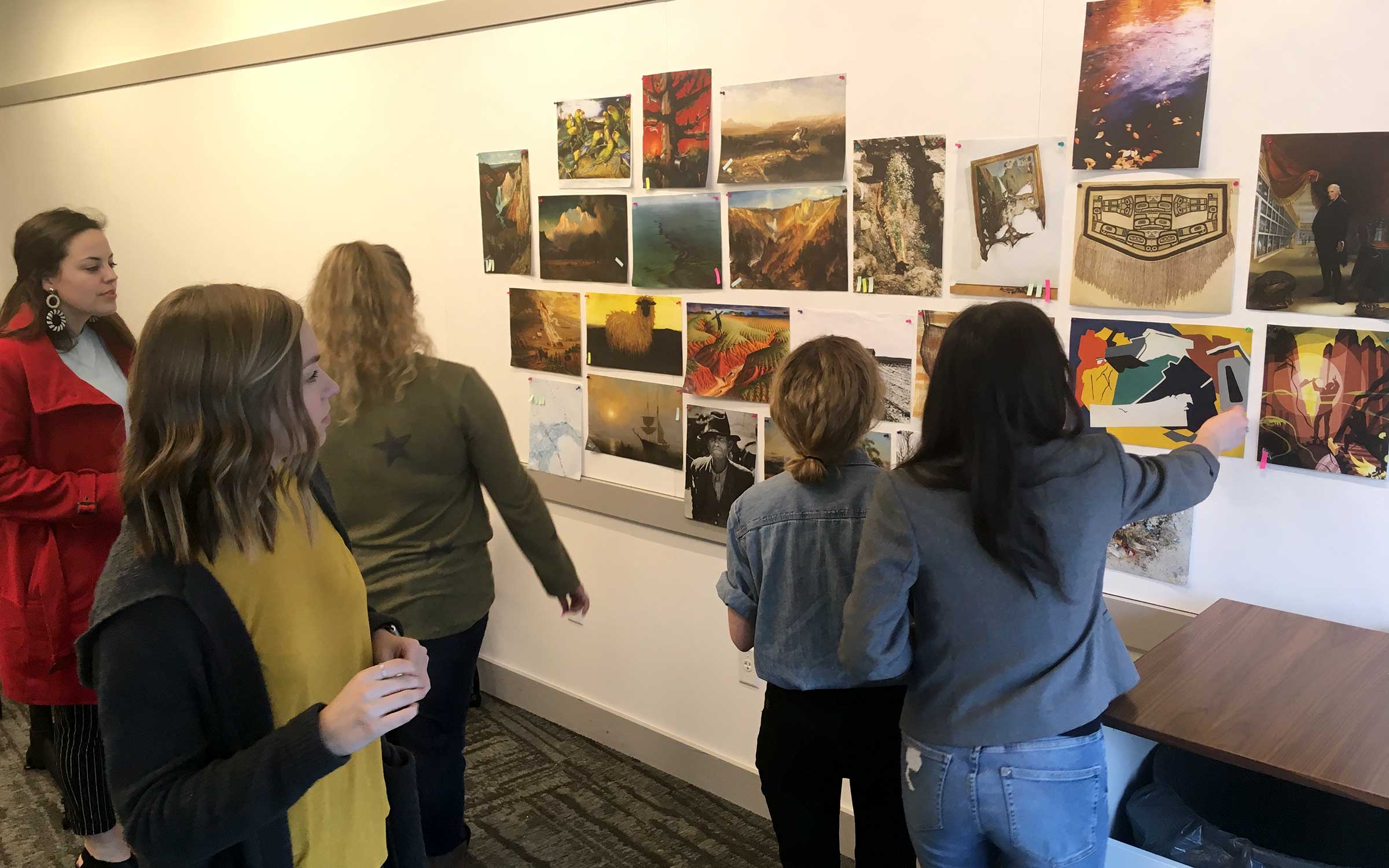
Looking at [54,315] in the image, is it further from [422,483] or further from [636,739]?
[636,739]

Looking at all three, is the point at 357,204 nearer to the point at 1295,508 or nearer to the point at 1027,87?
the point at 1027,87

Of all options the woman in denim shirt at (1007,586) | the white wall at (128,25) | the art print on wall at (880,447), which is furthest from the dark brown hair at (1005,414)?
the white wall at (128,25)

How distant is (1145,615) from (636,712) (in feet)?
5.33

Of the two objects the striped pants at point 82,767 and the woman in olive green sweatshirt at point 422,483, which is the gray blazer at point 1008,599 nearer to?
the woman in olive green sweatshirt at point 422,483

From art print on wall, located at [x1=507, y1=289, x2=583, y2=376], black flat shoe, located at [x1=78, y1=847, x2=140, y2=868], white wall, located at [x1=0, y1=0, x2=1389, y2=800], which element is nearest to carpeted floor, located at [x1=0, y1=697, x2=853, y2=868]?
white wall, located at [x1=0, y1=0, x2=1389, y2=800]

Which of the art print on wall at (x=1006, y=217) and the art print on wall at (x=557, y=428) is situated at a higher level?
the art print on wall at (x=1006, y=217)

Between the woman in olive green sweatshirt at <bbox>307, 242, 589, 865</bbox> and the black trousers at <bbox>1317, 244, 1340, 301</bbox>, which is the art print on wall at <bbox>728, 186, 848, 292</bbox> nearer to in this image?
the woman in olive green sweatshirt at <bbox>307, 242, 589, 865</bbox>

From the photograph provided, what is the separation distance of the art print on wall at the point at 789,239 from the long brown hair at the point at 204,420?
4.97ft

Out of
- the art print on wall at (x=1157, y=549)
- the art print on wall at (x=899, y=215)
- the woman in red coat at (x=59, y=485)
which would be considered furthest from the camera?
the art print on wall at (x=899, y=215)

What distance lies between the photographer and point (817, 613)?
66.0 inches

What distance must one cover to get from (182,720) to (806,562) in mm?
983

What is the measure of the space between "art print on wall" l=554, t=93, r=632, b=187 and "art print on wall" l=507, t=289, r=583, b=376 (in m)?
0.35

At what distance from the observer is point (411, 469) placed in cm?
200

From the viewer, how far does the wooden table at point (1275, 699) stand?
1.28 meters
